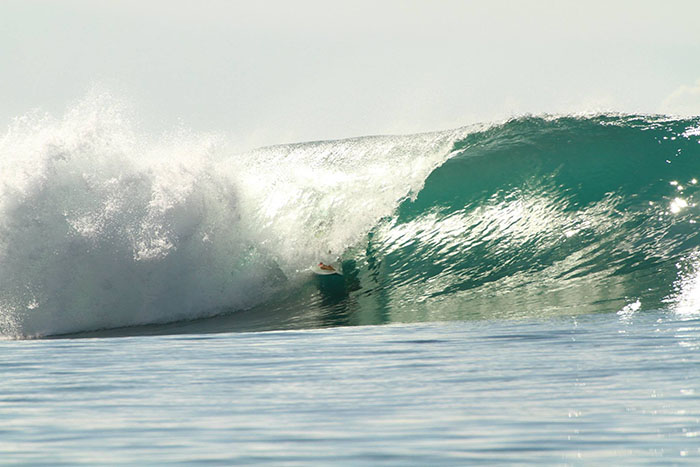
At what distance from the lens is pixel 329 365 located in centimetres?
723

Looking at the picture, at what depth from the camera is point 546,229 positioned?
1363cm

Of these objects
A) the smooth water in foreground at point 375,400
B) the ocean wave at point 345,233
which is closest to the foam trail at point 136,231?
the ocean wave at point 345,233

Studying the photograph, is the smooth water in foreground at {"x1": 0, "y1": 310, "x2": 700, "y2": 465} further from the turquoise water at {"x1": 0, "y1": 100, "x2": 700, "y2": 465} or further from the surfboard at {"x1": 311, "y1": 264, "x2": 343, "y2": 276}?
the surfboard at {"x1": 311, "y1": 264, "x2": 343, "y2": 276}

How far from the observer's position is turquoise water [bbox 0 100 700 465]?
503 cm

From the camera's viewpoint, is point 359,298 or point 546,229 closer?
point 359,298

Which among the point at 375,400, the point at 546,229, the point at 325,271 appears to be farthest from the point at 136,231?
the point at 375,400

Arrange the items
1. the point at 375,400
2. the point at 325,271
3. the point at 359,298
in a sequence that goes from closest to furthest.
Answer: the point at 375,400
the point at 359,298
the point at 325,271

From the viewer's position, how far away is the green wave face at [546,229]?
36.9ft

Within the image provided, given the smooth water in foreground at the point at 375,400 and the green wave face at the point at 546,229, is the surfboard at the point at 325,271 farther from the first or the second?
the smooth water in foreground at the point at 375,400

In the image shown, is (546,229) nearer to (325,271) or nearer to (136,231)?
(325,271)

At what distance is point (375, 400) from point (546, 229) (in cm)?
832

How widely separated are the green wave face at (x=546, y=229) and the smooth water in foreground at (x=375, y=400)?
2.33m

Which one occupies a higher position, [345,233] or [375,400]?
[345,233]

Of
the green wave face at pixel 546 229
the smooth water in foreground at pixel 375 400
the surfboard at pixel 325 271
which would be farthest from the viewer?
the surfboard at pixel 325 271
